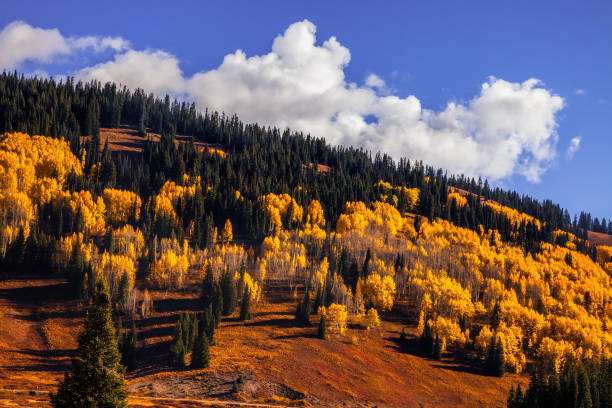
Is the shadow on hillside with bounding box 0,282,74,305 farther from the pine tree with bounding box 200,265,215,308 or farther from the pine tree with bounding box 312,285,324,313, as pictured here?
the pine tree with bounding box 312,285,324,313

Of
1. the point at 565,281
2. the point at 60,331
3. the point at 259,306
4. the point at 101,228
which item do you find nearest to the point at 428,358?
the point at 259,306

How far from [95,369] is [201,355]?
64.6 m

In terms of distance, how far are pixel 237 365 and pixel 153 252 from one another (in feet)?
240

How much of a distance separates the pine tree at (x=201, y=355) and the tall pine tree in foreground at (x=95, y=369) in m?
63.0

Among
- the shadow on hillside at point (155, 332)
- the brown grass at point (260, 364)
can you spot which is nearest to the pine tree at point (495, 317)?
the brown grass at point (260, 364)

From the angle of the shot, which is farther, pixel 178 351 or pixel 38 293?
pixel 38 293

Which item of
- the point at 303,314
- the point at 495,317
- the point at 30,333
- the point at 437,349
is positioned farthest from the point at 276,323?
the point at 495,317

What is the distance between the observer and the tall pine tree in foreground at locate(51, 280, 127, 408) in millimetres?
29969

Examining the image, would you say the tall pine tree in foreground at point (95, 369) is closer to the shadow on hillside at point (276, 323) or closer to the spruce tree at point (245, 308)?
the shadow on hillside at point (276, 323)

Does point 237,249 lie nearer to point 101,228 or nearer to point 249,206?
point 249,206

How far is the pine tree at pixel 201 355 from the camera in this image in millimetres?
90625

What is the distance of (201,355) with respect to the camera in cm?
9106

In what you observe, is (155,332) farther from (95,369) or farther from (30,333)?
(95,369)

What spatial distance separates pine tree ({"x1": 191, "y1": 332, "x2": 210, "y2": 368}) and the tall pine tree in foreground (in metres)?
63.0
